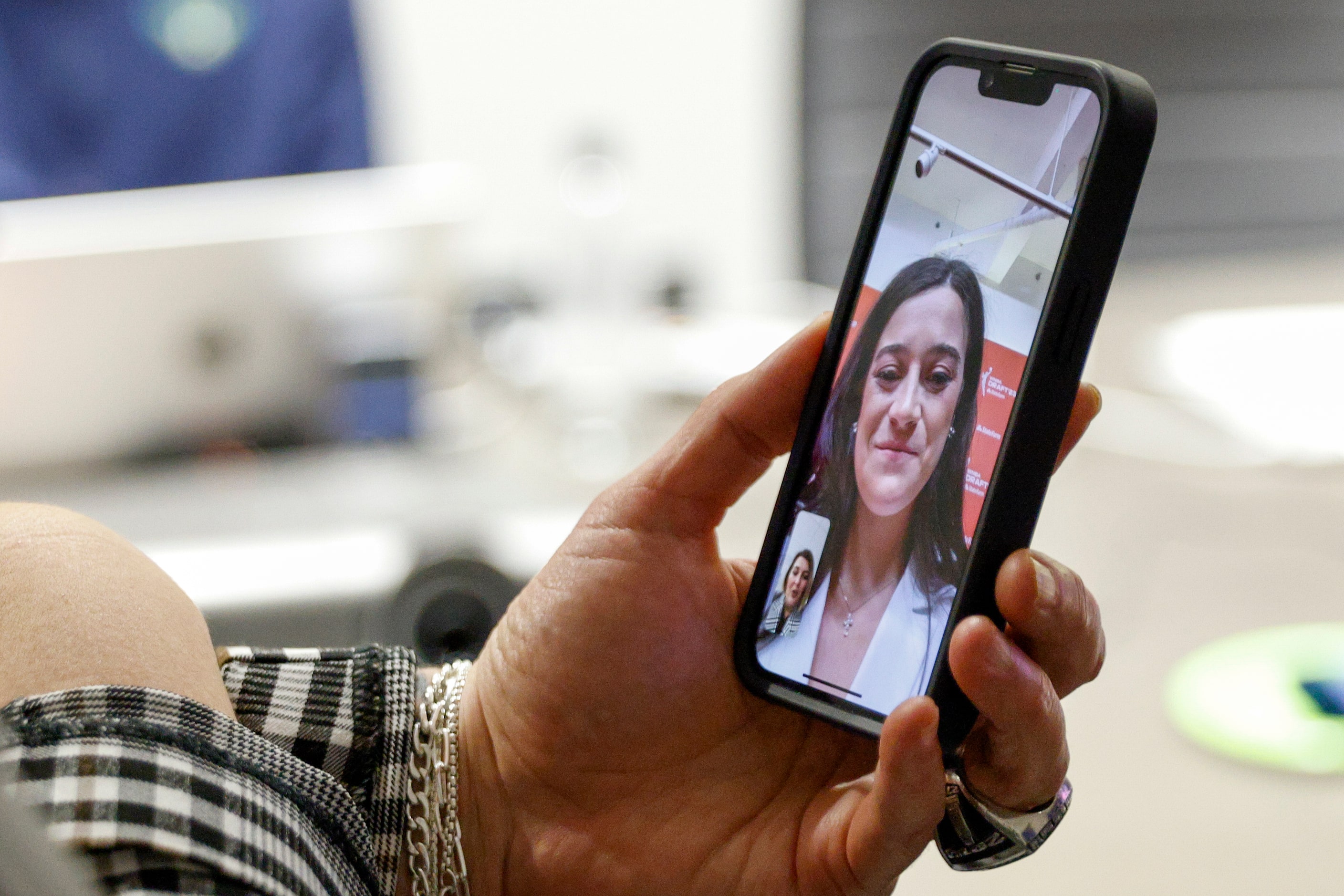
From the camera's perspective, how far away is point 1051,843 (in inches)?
23.9

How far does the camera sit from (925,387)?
0.41 meters

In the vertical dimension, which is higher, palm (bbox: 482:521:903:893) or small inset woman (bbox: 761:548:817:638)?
small inset woman (bbox: 761:548:817:638)

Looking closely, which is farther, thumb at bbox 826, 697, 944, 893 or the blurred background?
the blurred background

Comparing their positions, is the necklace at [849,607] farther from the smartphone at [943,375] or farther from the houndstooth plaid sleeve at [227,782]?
the houndstooth plaid sleeve at [227,782]

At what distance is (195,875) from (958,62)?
0.38m

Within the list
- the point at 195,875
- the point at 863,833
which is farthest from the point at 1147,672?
the point at 195,875

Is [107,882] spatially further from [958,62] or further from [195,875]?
[958,62]

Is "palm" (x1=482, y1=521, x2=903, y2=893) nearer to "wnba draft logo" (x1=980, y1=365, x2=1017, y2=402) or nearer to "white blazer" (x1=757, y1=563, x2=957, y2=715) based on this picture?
"white blazer" (x1=757, y1=563, x2=957, y2=715)

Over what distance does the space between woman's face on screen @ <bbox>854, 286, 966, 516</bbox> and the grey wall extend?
4.57 feet

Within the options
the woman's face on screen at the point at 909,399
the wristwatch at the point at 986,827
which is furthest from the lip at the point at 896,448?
the wristwatch at the point at 986,827

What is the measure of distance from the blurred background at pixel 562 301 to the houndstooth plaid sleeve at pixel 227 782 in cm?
30

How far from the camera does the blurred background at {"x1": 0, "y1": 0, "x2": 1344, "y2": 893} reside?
74cm

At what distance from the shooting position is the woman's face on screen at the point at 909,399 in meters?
0.40

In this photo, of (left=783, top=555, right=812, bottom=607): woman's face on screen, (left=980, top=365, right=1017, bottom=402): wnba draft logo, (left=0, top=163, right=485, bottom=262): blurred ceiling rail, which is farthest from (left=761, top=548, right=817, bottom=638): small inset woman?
(left=0, top=163, right=485, bottom=262): blurred ceiling rail
